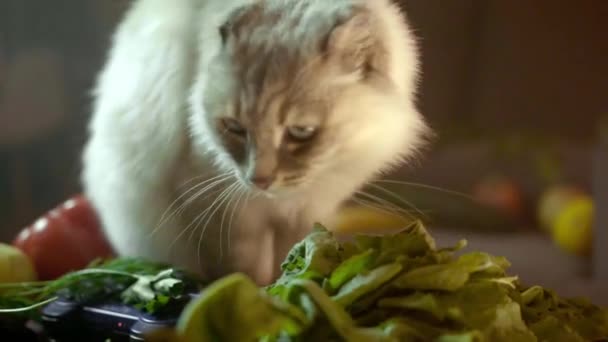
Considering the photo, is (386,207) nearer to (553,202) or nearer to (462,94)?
(462,94)

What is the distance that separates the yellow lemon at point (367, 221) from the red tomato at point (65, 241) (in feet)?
1.14

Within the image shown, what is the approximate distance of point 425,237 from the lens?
65cm

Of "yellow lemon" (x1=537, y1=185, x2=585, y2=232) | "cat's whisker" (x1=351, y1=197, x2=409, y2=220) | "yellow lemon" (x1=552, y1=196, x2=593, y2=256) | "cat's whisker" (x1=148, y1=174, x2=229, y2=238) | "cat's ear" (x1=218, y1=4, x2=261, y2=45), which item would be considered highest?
"cat's ear" (x1=218, y1=4, x2=261, y2=45)

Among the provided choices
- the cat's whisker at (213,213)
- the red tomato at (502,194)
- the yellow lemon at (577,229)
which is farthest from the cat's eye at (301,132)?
the red tomato at (502,194)

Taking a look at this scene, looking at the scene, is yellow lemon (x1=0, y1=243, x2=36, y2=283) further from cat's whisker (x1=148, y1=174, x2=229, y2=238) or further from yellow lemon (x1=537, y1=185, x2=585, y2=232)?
yellow lemon (x1=537, y1=185, x2=585, y2=232)

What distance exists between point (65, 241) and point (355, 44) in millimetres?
544

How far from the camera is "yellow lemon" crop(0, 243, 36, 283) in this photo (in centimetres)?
90

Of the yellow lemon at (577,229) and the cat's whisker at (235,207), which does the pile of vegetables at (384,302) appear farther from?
the yellow lemon at (577,229)

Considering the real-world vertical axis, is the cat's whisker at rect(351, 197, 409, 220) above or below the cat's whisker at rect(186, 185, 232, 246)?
below

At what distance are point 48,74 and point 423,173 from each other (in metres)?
0.64

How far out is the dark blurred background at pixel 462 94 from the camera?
3.95ft

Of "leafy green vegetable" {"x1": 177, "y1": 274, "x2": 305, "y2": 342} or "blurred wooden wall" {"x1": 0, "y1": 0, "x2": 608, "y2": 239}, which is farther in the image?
"blurred wooden wall" {"x1": 0, "y1": 0, "x2": 608, "y2": 239}

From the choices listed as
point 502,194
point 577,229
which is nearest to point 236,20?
point 577,229

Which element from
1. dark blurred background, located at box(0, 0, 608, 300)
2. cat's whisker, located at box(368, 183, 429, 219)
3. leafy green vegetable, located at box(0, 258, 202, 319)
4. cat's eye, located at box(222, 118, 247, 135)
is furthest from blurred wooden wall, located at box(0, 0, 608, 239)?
leafy green vegetable, located at box(0, 258, 202, 319)
